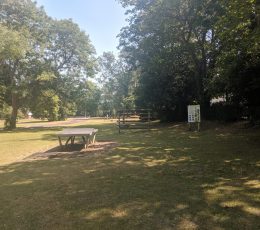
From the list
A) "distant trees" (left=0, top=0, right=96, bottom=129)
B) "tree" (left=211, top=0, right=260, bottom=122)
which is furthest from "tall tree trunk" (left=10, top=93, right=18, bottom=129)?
"tree" (left=211, top=0, right=260, bottom=122)

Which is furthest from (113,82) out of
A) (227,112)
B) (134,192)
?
(134,192)

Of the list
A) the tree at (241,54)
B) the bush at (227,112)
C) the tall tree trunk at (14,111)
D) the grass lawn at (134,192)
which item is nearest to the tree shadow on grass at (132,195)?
the grass lawn at (134,192)

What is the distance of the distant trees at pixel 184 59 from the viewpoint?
50.5 ft

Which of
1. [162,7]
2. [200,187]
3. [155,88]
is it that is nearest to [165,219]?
[200,187]

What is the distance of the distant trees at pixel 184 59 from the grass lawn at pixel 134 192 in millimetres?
6430

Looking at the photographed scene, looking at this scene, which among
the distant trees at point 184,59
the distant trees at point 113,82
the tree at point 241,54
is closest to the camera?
the tree at point 241,54

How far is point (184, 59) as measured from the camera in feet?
89.6

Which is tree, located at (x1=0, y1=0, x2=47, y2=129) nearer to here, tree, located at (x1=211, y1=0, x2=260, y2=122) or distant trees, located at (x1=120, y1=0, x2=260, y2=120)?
distant trees, located at (x1=120, y1=0, x2=260, y2=120)

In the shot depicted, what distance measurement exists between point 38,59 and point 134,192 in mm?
29684

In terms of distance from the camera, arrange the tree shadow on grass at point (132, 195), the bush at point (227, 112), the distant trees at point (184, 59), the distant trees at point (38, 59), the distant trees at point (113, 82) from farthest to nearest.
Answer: the distant trees at point (113, 82) < the distant trees at point (38, 59) < the bush at point (227, 112) < the distant trees at point (184, 59) < the tree shadow on grass at point (132, 195)

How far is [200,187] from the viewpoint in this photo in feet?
19.4

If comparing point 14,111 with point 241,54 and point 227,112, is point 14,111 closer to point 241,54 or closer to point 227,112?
point 227,112

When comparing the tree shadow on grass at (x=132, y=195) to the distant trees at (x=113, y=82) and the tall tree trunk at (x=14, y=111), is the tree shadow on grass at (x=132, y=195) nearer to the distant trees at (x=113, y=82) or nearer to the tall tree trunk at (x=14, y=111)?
the tall tree trunk at (x=14, y=111)

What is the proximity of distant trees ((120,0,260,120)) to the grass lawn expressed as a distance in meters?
6.43
